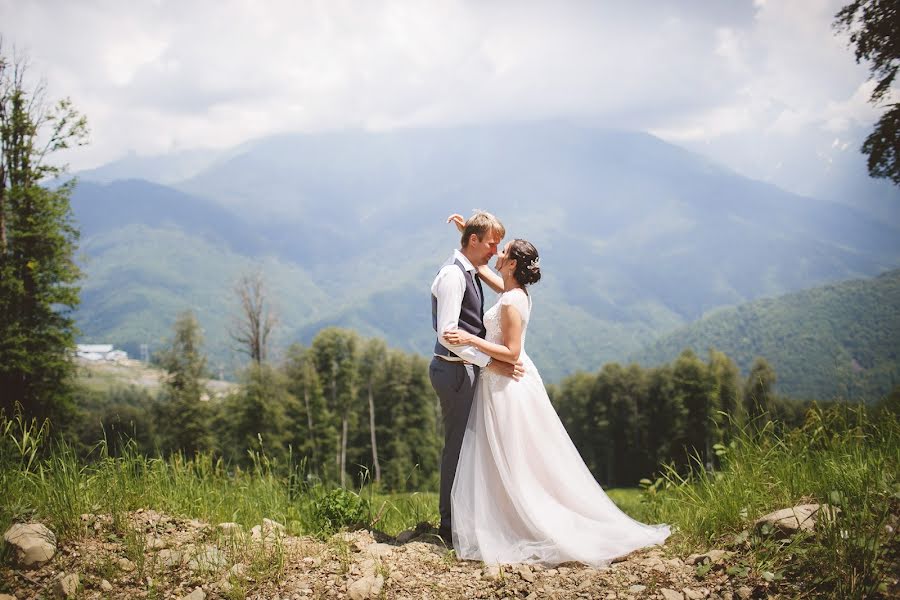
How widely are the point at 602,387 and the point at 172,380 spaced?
38671 millimetres

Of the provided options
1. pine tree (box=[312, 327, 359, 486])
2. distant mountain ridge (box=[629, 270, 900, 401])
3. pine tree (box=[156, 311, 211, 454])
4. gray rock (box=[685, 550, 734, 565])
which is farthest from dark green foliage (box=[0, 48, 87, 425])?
distant mountain ridge (box=[629, 270, 900, 401])

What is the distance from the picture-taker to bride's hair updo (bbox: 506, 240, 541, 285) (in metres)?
5.73

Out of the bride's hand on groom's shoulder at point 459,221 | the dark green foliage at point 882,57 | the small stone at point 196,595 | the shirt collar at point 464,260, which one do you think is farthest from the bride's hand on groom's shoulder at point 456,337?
the dark green foliage at point 882,57

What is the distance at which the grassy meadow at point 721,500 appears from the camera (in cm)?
410

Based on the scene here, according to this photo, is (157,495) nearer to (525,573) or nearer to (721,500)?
(525,573)

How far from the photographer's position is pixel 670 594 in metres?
4.24

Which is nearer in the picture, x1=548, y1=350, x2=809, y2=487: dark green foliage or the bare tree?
the bare tree

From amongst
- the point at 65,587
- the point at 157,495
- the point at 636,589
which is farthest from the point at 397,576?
the point at 157,495

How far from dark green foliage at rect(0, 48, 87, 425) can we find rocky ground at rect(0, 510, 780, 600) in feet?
51.2

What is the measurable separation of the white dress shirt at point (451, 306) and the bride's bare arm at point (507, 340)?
0.07 metres

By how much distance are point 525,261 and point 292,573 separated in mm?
3287

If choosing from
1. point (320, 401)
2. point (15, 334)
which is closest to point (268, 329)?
point (320, 401)

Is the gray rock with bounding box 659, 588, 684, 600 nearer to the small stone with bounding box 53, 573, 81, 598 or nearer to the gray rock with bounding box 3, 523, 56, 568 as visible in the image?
the small stone with bounding box 53, 573, 81, 598

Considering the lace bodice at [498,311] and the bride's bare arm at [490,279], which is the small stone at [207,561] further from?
the bride's bare arm at [490,279]
